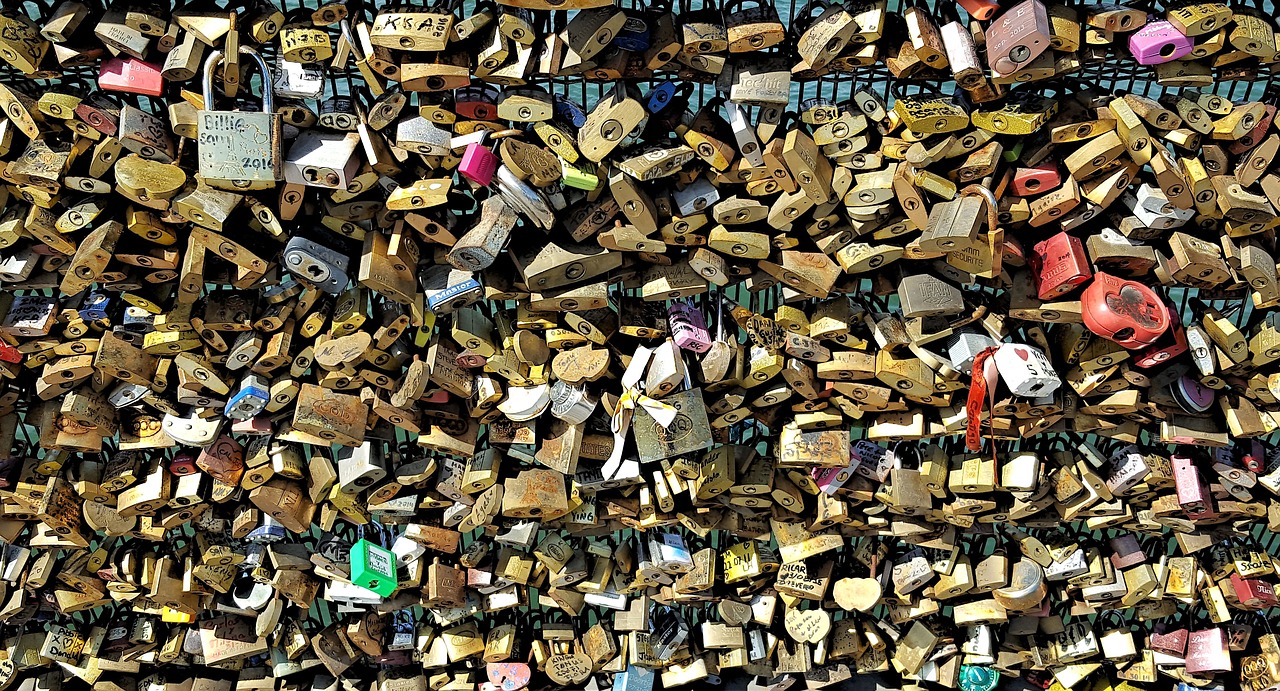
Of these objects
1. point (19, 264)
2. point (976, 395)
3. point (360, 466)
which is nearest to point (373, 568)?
point (360, 466)

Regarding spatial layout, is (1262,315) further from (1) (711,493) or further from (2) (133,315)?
(2) (133,315)

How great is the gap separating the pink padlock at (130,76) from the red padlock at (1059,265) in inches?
87.4

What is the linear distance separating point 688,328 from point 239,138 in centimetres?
122

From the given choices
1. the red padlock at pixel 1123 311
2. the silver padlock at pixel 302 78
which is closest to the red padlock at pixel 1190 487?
the red padlock at pixel 1123 311

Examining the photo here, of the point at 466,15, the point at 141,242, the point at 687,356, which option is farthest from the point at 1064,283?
the point at 141,242

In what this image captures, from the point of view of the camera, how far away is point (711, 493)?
333cm

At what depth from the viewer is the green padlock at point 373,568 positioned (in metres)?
3.33

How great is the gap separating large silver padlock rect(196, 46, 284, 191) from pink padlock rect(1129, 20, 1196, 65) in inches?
78.8

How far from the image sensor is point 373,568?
3.35 meters

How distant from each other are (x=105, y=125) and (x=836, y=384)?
6.53 feet

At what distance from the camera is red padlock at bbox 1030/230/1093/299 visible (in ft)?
9.26

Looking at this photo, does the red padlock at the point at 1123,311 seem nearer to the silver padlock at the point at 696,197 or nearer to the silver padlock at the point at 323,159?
the silver padlock at the point at 696,197

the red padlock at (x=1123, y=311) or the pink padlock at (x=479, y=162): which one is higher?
the pink padlock at (x=479, y=162)

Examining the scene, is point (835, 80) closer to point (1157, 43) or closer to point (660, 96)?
point (660, 96)
